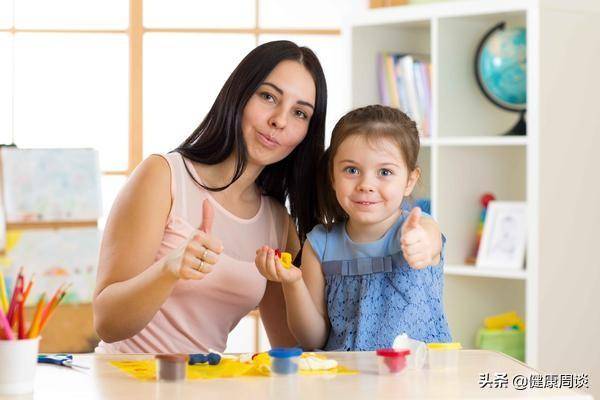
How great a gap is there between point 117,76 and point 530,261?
6.74ft

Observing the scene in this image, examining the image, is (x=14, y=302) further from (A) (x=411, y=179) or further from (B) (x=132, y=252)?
(A) (x=411, y=179)

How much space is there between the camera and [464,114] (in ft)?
12.2

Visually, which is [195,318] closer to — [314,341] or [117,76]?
[314,341]

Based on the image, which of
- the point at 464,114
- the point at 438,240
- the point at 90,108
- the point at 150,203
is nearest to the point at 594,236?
the point at 464,114

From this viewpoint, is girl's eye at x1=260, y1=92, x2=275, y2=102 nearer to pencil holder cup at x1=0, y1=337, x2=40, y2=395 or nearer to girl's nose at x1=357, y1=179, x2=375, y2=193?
girl's nose at x1=357, y1=179, x2=375, y2=193

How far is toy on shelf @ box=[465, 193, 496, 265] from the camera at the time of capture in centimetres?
366

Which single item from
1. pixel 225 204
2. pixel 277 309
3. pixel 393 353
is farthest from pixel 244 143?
pixel 393 353

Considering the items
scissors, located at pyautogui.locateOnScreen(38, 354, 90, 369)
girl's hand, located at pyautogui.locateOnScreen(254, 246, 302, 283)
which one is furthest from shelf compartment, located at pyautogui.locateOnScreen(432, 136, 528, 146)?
scissors, located at pyautogui.locateOnScreen(38, 354, 90, 369)

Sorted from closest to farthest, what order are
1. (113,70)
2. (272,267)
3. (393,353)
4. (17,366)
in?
(17,366), (393,353), (272,267), (113,70)

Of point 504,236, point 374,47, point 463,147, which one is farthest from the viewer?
point 374,47

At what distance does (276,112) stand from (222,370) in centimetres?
76

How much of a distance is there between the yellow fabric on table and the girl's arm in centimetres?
37

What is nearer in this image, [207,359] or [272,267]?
[207,359]

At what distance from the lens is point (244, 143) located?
2.15 meters
